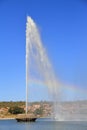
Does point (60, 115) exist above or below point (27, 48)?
below

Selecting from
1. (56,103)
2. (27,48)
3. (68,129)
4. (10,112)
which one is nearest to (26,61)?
(27,48)

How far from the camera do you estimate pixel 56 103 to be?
47531 millimetres

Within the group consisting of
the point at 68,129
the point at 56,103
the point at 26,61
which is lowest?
the point at 68,129

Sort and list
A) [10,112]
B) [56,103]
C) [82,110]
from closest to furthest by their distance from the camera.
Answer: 1. [56,103]
2. [82,110]
3. [10,112]

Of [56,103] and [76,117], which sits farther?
[76,117]

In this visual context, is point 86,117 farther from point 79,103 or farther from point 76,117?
point 79,103

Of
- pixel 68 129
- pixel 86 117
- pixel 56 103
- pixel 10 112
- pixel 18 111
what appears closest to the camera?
pixel 68 129

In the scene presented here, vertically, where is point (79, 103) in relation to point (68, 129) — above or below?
above

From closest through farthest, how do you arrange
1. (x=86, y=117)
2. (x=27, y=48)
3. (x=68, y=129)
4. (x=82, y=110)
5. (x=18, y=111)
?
(x=68, y=129) < (x=27, y=48) < (x=82, y=110) < (x=86, y=117) < (x=18, y=111)

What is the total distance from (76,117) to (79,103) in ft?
16.9

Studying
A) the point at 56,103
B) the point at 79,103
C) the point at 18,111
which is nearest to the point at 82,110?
the point at 79,103

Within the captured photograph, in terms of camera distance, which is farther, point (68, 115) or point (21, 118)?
point (21, 118)

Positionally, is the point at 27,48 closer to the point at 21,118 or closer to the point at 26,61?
the point at 26,61

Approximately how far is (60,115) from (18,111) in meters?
63.3
